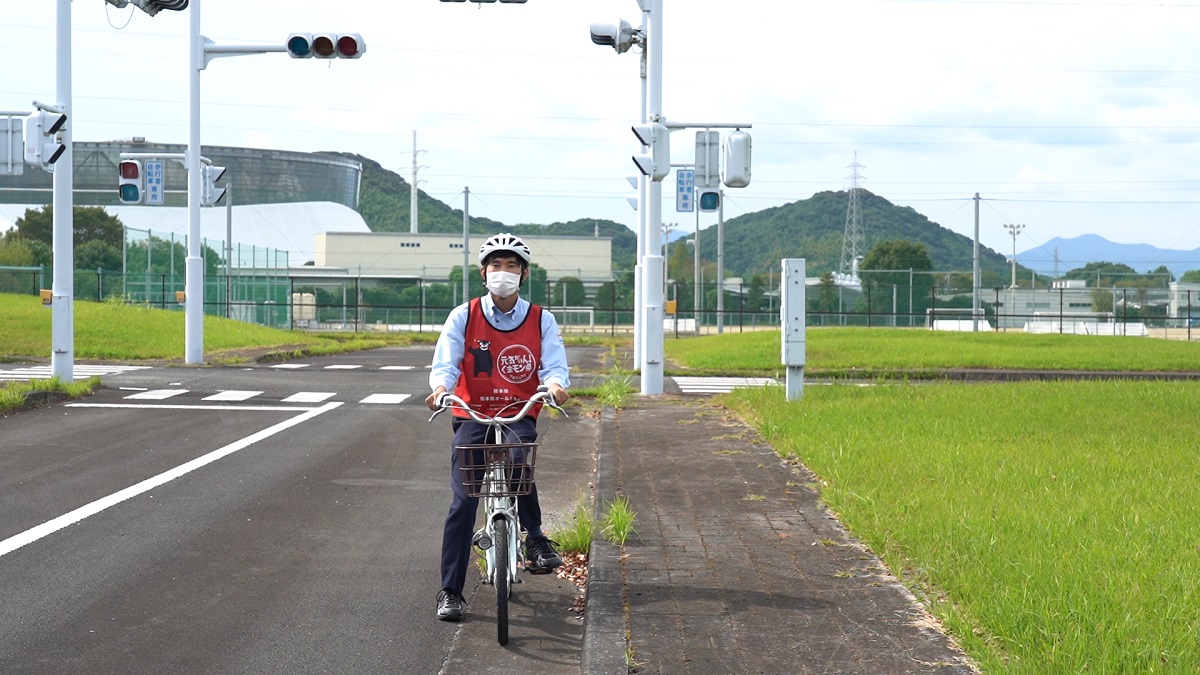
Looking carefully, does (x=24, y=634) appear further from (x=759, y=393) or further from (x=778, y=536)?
(x=759, y=393)

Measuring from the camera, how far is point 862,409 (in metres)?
13.0

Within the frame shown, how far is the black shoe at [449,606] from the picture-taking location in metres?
6.08

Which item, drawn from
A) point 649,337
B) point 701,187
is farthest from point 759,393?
point 701,187

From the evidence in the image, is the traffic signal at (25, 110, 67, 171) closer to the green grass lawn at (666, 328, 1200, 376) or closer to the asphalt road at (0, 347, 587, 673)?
the asphalt road at (0, 347, 587, 673)

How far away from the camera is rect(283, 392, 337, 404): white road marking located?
663 inches

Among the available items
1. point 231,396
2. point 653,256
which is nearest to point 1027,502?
point 653,256

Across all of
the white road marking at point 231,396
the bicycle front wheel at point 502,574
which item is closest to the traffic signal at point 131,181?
the white road marking at point 231,396

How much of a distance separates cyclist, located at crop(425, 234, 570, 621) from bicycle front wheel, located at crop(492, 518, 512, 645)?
0.32 metres

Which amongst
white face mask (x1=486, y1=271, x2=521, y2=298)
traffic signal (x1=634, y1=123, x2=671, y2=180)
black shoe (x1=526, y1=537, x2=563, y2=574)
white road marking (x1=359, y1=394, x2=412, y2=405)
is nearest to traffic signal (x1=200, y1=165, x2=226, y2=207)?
white road marking (x1=359, y1=394, x2=412, y2=405)

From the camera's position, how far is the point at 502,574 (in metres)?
5.69

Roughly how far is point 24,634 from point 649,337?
1099cm

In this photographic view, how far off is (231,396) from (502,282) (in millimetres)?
12010

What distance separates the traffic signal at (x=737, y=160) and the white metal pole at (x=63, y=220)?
8.43 metres

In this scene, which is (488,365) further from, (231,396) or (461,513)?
(231,396)
